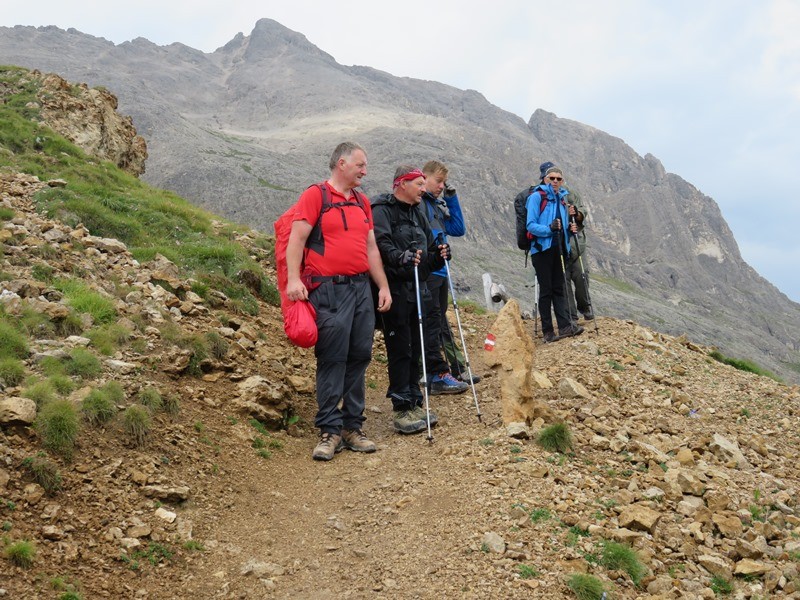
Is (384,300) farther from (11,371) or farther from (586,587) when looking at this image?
(586,587)

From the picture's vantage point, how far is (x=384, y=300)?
7688mm

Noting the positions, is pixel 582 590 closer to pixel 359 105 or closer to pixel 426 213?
pixel 426 213

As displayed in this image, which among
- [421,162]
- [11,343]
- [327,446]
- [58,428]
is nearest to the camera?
[58,428]

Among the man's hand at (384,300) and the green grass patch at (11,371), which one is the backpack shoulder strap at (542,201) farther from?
the green grass patch at (11,371)

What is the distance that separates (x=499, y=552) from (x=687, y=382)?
6715 millimetres

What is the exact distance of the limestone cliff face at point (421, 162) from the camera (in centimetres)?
8988

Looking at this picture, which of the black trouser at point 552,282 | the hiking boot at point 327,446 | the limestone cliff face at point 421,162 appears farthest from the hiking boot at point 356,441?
the limestone cliff face at point 421,162

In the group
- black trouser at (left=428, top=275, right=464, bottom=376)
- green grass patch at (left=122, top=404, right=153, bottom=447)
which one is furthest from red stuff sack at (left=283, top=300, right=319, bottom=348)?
black trouser at (left=428, top=275, right=464, bottom=376)

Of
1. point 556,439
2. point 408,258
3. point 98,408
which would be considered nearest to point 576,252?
point 408,258

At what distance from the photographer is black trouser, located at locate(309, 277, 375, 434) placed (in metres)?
7.25

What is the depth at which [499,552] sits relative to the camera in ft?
16.7

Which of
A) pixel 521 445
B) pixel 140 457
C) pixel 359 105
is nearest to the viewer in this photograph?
pixel 140 457

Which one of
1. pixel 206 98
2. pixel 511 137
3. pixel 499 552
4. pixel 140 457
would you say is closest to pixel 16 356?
pixel 140 457

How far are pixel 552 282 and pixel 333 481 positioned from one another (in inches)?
265
